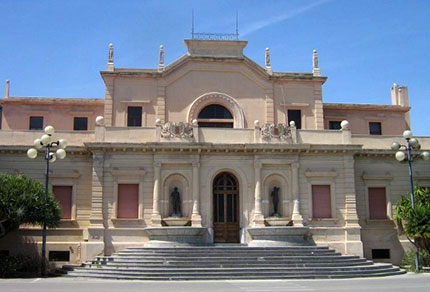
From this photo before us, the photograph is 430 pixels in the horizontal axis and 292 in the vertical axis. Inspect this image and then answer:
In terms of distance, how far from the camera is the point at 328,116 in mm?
36969

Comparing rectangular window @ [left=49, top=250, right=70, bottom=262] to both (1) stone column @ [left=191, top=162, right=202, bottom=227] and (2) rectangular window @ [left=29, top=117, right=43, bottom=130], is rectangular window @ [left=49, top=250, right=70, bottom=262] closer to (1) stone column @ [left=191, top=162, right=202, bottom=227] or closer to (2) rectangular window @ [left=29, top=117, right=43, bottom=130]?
(1) stone column @ [left=191, top=162, right=202, bottom=227]

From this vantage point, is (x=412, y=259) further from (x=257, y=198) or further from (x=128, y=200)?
(x=128, y=200)

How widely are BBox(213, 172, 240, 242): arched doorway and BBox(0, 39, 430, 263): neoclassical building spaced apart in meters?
0.06

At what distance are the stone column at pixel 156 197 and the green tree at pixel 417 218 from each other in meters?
13.6

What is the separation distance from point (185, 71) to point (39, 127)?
33.8ft

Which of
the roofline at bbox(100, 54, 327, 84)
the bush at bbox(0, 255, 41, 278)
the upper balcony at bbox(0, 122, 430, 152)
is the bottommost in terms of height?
the bush at bbox(0, 255, 41, 278)

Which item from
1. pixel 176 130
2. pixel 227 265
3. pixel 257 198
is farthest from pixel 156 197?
pixel 227 265

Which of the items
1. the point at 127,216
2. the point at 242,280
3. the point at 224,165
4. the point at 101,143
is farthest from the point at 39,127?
the point at 242,280

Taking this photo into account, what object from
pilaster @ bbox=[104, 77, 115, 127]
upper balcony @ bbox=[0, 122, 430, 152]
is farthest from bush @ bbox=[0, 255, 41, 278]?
pilaster @ bbox=[104, 77, 115, 127]

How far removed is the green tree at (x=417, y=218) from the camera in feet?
95.2

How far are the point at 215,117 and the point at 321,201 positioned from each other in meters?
8.26

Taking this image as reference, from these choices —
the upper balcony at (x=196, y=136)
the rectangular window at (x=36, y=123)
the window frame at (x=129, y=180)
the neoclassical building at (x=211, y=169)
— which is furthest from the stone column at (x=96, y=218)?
the rectangular window at (x=36, y=123)

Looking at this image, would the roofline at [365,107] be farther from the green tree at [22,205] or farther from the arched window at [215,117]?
the green tree at [22,205]

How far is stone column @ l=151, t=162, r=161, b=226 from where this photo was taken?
2988 cm
